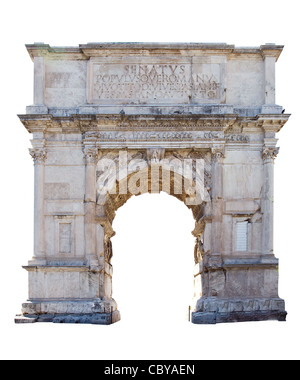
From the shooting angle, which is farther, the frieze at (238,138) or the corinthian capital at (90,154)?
the frieze at (238,138)

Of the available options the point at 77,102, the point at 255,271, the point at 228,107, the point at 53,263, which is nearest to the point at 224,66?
the point at 228,107

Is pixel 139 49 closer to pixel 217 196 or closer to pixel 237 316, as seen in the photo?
pixel 217 196

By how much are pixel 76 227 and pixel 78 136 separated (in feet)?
7.29

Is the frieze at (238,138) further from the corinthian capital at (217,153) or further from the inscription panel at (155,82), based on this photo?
the inscription panel at (155,82)

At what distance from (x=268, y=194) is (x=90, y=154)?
4397mm

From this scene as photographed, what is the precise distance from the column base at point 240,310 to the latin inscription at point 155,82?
16.3ft

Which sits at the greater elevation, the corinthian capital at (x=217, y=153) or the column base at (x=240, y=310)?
the corinthian capital at (x=217, y=153)

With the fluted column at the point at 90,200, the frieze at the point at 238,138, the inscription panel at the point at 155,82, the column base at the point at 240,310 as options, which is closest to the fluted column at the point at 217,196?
the frieze at the point at 238,138

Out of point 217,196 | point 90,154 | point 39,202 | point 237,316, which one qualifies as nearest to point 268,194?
point 217,196

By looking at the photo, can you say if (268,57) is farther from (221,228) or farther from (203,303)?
(203,303)

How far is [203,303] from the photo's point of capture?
16031 millimetres

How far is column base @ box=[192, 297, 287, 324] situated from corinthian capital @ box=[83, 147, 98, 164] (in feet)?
14.1

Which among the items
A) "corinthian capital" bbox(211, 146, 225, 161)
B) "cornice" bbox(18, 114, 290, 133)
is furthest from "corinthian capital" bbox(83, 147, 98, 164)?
"corinthian capital" bbox(211, 146, 225, 161)

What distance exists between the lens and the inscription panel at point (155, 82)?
658 inches
